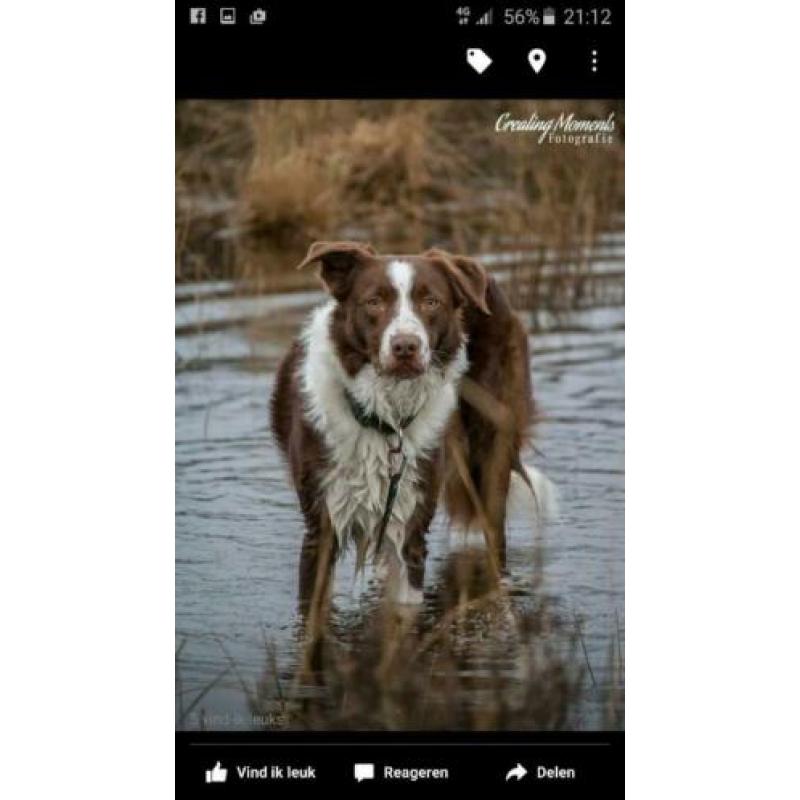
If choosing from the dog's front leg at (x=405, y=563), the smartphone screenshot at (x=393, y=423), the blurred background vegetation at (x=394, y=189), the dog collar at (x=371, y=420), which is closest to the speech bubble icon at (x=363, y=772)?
the smartphone screenshot at (x=393, y=423)

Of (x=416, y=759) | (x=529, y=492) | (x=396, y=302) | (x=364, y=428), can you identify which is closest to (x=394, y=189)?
(x=529, y=492)

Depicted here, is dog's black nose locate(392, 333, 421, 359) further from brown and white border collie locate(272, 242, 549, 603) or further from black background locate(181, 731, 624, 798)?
black background locate(181, 731, 624, 798)

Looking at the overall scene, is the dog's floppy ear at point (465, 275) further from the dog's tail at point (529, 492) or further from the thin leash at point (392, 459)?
the dog's tail at point (529, 492)

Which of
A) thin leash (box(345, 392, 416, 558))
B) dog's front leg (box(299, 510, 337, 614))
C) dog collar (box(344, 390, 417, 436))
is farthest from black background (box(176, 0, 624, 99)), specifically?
dog's front leg (box(299, 510, 337, 614))

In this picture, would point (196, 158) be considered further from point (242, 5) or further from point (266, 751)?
point (266, 751)

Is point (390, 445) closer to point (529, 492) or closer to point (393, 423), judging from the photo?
point (393, 423)
